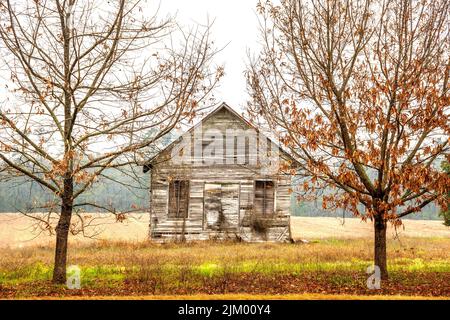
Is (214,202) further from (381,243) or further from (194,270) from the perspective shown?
(381,243)

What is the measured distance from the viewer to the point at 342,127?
35.7 feet

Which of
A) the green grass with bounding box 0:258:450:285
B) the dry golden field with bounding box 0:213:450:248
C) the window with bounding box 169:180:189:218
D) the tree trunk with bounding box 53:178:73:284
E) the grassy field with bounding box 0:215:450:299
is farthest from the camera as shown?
the dry golden field with bounding box 0:213:450:248

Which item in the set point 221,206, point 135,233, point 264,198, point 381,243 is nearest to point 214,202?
point 221,206

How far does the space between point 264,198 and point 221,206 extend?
2.26 metres

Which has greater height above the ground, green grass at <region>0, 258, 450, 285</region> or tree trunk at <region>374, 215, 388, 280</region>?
tree trunk at <region>374, 215, 388, 280</region>

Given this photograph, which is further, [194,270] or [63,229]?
[194,270]

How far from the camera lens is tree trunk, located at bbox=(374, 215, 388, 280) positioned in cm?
1148

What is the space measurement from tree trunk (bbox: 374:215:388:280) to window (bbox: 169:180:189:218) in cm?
1313

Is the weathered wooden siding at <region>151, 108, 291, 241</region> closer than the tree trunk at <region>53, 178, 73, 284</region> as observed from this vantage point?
No

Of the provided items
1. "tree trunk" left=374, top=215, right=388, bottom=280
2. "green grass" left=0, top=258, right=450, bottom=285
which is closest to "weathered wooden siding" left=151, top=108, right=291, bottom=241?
"green grass" left=0, top=258, right=450, bottom=285

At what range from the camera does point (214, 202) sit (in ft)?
77.3

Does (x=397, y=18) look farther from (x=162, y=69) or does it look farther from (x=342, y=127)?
(x=162, y=69)

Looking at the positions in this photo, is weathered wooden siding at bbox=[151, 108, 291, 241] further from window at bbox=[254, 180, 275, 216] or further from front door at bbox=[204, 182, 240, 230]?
window at bbox=[254, 180, 275, 216]
